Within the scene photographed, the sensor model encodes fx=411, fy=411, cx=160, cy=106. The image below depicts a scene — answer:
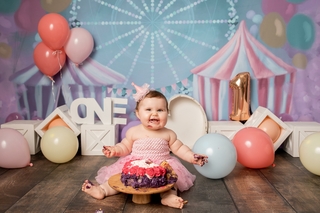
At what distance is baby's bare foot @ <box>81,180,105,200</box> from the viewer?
2.22m

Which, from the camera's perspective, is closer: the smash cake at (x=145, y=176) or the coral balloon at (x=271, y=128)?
the smash cake at (x=145, y=176)

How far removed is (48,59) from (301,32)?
216 centimetres

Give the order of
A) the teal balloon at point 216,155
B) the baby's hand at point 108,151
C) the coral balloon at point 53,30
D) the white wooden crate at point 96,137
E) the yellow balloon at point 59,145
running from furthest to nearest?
the white wooden crate at point 96,137 → the coral balloon at point 53,30 → the yellow balloon at point 59,145 → the teal balloon at point 216,155 → the baby's hand at point 108,151

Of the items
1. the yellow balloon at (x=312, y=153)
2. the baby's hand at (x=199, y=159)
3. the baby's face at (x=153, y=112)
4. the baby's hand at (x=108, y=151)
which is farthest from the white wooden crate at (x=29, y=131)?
the yellow balloon at (x=312, y=153)

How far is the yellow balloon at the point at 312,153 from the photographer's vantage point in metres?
2.61

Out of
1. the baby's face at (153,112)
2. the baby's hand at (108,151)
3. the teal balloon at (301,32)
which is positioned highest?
the teal balloon at (301,32)

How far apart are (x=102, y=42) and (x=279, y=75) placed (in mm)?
1577

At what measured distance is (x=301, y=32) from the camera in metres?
3.56

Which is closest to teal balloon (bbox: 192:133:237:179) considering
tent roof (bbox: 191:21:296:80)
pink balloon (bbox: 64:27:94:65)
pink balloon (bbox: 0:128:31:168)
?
tent roof (bbox: 191:21:296:80)

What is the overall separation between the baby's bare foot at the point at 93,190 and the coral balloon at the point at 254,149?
1070 millimetres

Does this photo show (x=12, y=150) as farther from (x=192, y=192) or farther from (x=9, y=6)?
(x=9, y=6)

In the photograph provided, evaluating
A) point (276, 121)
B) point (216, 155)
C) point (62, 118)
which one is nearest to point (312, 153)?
point (216, 155)

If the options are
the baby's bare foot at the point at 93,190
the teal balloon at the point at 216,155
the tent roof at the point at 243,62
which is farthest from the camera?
the tent roof at the point at 243,62

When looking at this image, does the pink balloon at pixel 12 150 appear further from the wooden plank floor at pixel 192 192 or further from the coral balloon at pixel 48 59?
the coral balloon at pixel 48 59
